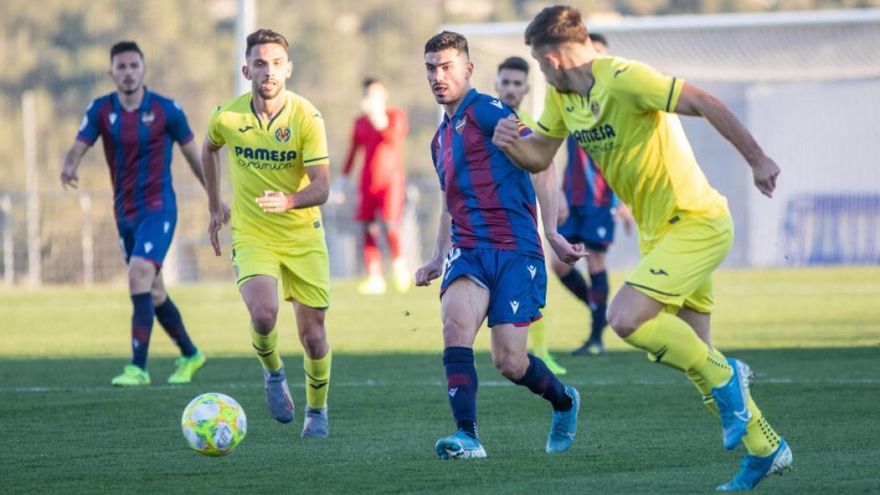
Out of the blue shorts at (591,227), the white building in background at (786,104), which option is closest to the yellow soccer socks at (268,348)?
the blue shorts at (591,227)

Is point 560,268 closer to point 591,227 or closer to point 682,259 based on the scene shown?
point 591,227

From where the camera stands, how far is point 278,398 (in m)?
8.47

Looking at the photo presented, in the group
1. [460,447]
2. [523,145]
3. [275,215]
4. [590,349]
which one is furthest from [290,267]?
[590,349]

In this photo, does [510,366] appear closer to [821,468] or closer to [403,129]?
[821,468]

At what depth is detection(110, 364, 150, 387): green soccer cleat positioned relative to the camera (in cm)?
1071

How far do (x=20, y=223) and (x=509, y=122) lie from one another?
24.8 meters

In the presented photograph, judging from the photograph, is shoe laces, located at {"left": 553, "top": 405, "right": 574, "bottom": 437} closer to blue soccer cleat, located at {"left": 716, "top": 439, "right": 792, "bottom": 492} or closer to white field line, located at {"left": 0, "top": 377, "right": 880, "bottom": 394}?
blue soccer cleat, located at {"left": 716, "top": 439, "right": 792, "bottom": 492}

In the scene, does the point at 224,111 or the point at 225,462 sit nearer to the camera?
the point at 225,462

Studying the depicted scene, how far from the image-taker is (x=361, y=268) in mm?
33219

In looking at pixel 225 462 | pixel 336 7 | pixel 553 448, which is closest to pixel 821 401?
pixel 553 448

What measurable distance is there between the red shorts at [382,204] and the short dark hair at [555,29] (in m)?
14.3

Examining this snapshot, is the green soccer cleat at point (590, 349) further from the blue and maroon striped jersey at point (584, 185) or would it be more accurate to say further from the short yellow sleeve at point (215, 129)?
the short yellow sleeve at point (215, 129)

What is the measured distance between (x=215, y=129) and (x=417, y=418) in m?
1.96

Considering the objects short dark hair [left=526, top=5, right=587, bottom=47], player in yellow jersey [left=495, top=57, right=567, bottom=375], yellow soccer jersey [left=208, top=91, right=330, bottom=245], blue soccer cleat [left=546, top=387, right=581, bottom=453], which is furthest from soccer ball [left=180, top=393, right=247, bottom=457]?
player in yellow jersey [left=495, top=57, right=567, bottom=375]
